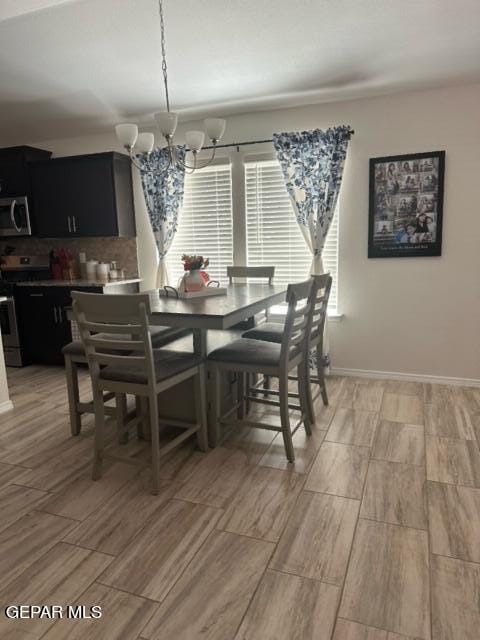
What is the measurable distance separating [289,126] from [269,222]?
855 mm

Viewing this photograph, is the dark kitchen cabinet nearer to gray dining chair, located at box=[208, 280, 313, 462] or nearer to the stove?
the stove

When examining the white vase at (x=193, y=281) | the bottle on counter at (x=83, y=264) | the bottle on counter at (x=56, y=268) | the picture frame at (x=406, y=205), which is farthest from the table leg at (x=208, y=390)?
the bottle on counter at (x=56, y=268)

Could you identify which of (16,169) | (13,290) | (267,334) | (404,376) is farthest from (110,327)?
(16,169)

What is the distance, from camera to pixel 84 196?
4.39 meters

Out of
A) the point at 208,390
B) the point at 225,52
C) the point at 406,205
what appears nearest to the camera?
the point at 208,390

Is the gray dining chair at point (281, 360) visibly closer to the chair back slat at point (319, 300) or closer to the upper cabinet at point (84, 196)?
the chair back slat at point (319, 300)

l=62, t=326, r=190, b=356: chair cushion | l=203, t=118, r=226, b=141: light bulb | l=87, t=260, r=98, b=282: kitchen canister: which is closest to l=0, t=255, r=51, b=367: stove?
l=87, t=260, r=98, b=282: kitchen canister

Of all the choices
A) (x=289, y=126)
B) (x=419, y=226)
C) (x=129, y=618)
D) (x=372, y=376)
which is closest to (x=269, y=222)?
(x=289, y=126)

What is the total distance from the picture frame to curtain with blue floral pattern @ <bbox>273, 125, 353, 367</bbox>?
1.03ft

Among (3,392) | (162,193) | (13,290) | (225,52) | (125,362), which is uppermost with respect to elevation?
(225,52)

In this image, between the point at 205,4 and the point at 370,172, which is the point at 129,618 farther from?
the point at 370,172

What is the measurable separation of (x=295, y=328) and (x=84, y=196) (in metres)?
3.00

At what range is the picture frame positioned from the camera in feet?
11.5

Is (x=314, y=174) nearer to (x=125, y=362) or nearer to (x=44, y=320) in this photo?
(x=125, y=362)
